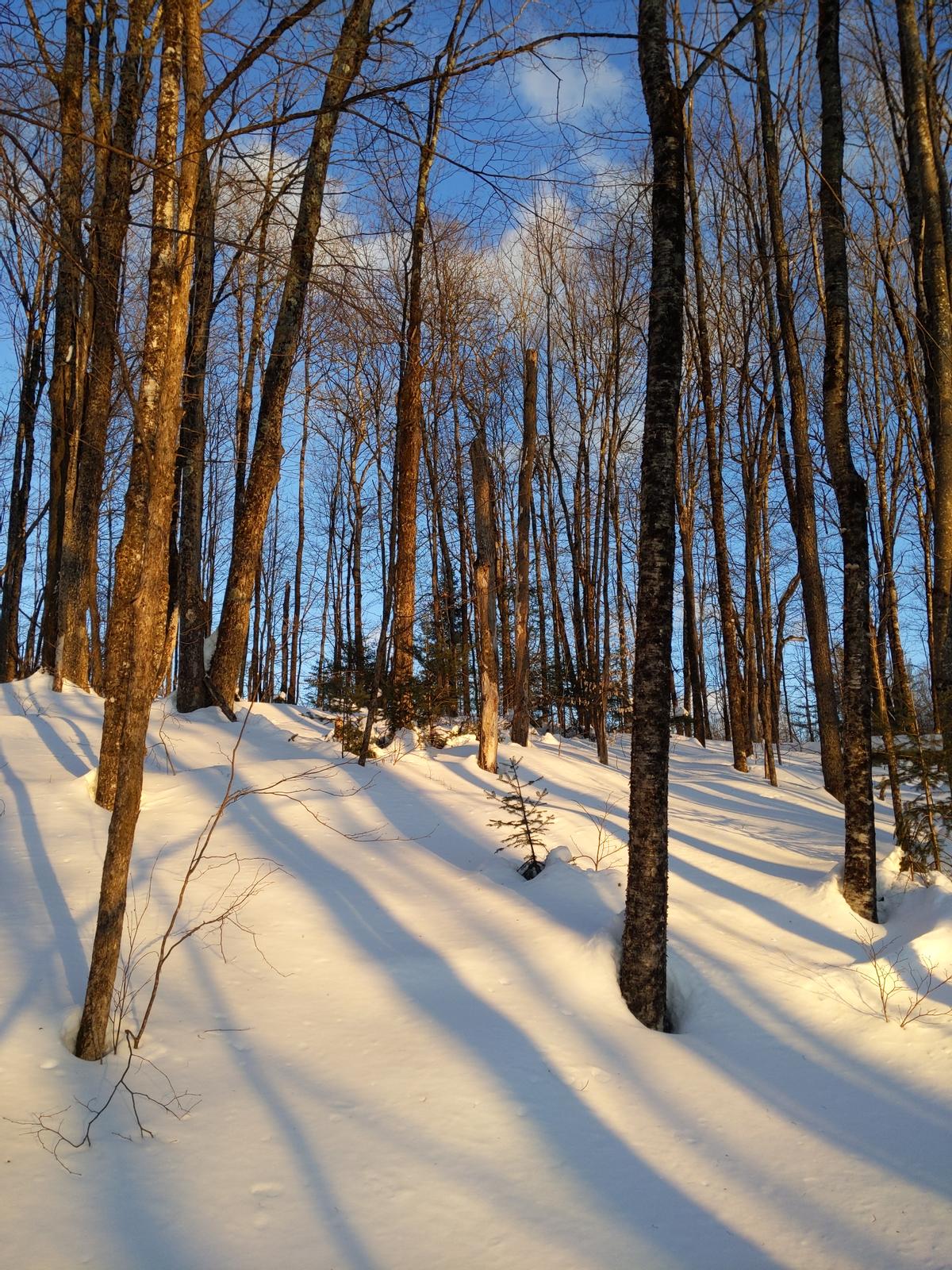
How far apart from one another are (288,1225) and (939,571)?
341 inches

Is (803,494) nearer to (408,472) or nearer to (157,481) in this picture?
(408,472)

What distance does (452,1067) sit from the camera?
11.6 ft

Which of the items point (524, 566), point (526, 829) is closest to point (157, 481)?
point (526, 829)

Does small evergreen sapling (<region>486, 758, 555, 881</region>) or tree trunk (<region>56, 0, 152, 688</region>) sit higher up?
tree trunk (<region>56, 0, 152, 688</region>)

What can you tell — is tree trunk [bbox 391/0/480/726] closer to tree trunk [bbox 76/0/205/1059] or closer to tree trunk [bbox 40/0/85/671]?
tree trunk [bbox 40/0/85/671]

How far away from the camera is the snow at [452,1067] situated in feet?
8.69

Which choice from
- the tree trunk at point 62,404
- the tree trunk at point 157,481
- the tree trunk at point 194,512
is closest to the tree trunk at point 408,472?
the tree trunk at point 194,512

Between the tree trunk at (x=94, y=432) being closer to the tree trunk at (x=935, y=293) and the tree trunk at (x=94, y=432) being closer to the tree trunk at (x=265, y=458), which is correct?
the tree trunk at (x=265, y=458)

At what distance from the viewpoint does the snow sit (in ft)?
8.69

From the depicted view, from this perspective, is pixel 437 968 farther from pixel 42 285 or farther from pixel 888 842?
pixel 42 285

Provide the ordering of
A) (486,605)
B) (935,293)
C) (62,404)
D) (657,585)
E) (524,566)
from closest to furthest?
(657,585)
(935,293)
(486,605)
(62,404)
(524,566)

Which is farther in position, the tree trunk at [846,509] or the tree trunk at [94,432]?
the tree trunk at [94,432]

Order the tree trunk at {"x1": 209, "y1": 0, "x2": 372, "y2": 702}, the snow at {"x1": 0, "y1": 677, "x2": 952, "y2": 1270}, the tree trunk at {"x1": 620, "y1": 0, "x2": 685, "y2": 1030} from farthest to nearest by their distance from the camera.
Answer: the tree trunk at {"x1": 209, "y1": 0, "x2": 372, "y2": 702}, the tree trunk at {"x1": 620, "y1": 0, "x2": 685, "y2": 1030}, the snow at {"x1": 0, "y1": 677, "x2": 952, "y2": 1270}

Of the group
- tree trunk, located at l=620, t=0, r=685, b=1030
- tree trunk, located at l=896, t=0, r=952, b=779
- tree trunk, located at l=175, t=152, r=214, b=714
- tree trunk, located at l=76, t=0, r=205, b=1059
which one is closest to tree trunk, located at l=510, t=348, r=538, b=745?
tree trunk, located at l=175, t=152, r=214, b=714
